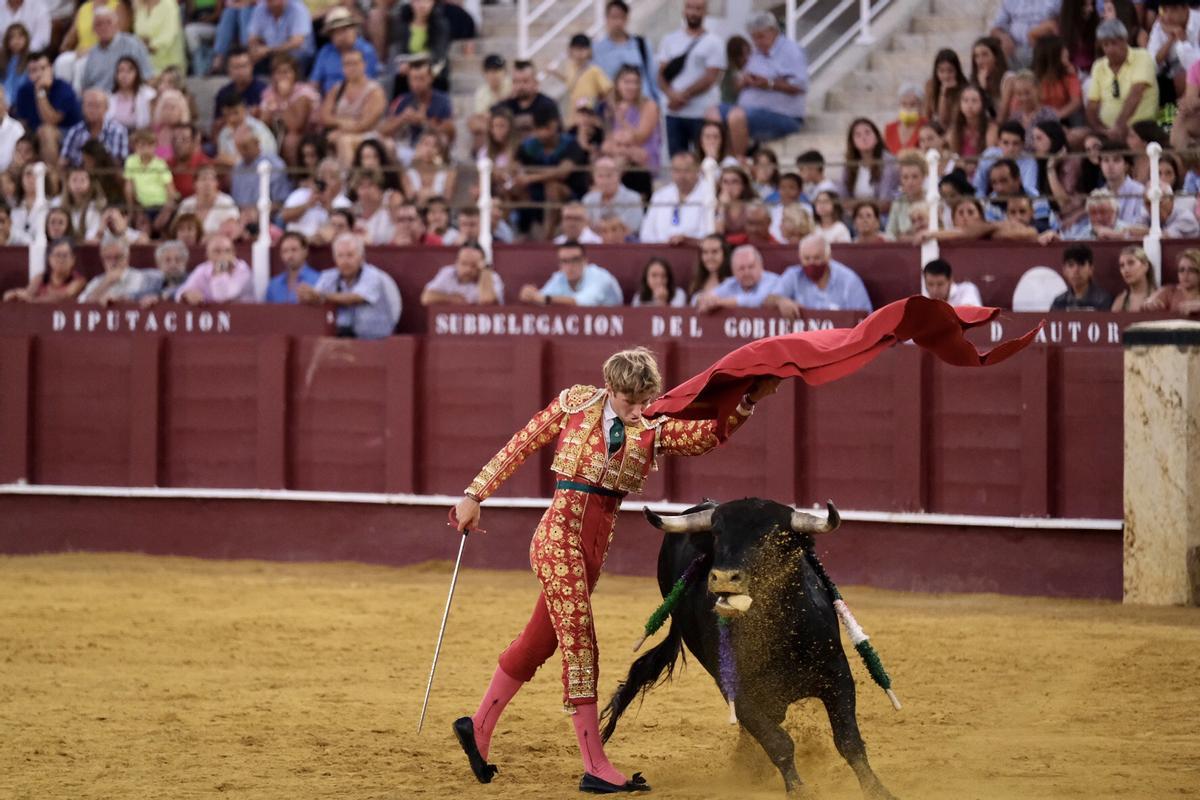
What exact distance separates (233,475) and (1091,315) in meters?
5.25

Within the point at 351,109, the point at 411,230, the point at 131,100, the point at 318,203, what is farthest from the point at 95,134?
the point at 411,230

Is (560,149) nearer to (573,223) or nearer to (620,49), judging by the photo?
(573,223)

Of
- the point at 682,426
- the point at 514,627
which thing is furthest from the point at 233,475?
the point at 682,426

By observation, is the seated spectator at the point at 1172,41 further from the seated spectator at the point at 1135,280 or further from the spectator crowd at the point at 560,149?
the seated spectator at the point at 1135,280

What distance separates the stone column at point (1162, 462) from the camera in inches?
339

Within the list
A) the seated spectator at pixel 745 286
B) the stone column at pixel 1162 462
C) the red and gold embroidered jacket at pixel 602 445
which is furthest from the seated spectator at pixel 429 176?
the red and gold embroidered jacket at pixel 602 445

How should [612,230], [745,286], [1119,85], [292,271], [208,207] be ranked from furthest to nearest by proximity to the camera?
[208,207], [292,271], [612,230], [1119,85], [745,286]

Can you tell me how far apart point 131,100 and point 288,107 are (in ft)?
4.57

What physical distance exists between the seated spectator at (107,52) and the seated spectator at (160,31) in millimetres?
305

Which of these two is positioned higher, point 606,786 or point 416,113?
point 416,113

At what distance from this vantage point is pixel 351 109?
13.0 metres

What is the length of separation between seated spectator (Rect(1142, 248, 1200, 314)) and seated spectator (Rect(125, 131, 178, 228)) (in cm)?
673

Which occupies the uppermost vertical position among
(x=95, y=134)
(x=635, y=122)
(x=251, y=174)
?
(x=95, y=134)

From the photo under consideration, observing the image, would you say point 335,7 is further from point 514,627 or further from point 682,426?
point 682,426
